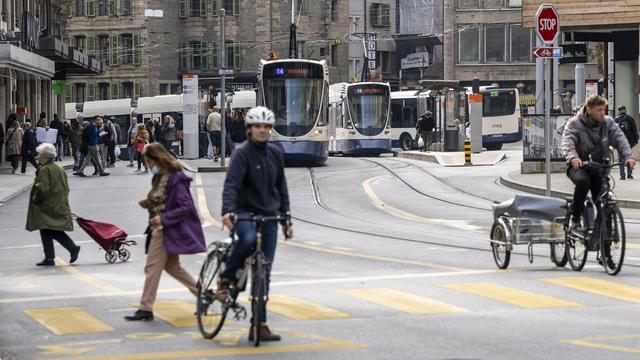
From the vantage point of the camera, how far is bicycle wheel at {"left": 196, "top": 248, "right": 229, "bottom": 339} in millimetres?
10883

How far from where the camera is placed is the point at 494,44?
92500mm

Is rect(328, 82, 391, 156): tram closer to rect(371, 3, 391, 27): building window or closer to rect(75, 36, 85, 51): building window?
rect(75, 36, 85, 51): building window

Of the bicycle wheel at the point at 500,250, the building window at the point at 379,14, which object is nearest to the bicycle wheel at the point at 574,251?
the bicycle wheel at the point at 500,250

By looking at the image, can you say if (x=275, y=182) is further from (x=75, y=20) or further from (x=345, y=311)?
(x=75, y=20)

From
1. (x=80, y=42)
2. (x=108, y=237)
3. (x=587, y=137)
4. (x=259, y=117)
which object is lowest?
(x=108, y=237)

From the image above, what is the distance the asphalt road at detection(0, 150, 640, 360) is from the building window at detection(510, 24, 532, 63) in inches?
2689

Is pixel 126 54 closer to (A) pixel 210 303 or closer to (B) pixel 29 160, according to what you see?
(B) pixel 29 160

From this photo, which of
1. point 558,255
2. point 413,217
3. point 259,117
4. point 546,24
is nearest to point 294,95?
point 413,217

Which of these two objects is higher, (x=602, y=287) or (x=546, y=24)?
(x=546, y=24)

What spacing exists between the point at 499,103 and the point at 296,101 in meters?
29.6

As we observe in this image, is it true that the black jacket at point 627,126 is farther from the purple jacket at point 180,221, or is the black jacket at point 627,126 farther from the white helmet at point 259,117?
the white helmet at point 259,117

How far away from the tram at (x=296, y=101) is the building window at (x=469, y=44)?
5096 centimetres

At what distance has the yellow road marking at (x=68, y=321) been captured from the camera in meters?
11.8

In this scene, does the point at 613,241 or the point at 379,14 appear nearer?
the point at 613,241
